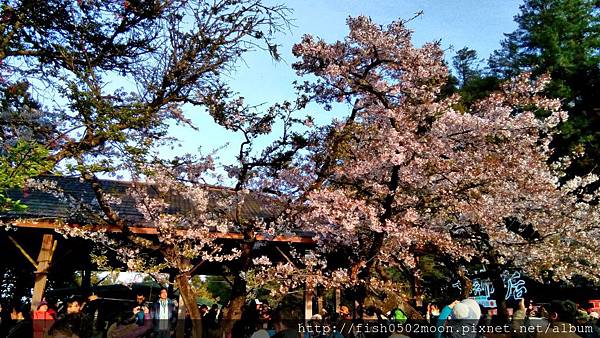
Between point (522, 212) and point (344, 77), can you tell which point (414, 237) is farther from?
point (522, 212)

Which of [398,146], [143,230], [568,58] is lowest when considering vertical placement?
[143,230]

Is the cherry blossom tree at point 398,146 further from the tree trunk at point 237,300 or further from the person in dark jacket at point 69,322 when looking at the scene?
the person in dark jacket at point 69,322

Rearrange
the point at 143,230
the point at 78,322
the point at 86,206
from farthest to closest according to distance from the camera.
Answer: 1. the point at 143,230
2. the point at 86,206
3. the point at 78,322

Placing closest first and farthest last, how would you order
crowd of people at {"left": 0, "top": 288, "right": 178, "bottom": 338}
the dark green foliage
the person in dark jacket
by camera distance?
1. the person in dark jacket
2. crowd of people at {"left": 0, "top": 288, "right": 178, "bottom": 338}
3. the dark green foliage

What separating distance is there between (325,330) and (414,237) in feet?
9.11

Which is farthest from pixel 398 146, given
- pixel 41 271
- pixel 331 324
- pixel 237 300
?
pixel 41 271

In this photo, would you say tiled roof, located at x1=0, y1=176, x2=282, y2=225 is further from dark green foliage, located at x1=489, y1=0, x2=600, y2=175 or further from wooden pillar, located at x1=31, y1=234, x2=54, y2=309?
dark green foliage, located at x1=489, y1=0, x2=600, y2=175

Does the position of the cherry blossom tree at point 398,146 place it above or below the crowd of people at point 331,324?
above

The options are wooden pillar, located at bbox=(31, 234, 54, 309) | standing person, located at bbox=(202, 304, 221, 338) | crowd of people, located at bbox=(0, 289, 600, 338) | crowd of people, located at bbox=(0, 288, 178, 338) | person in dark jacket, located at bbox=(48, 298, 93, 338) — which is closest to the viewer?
crowd of people, located at bbox=(0, 289, 600, 338)

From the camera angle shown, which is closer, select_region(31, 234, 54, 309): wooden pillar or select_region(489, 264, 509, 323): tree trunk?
select_region(31, 234, 54, 309): wooden pillar

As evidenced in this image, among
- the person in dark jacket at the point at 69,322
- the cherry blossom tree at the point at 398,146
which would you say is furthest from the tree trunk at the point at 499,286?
the person in dark jacket at the point at 69,322

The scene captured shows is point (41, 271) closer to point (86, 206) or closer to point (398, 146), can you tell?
point (86, 206)

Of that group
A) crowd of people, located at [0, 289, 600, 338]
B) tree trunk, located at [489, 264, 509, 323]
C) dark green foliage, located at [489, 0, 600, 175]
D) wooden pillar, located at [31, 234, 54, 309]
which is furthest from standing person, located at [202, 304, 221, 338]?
dark green foliage, located at [489, 0, 600, 175]

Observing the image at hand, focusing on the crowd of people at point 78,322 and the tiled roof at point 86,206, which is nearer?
the crowd of people at point 78,322
